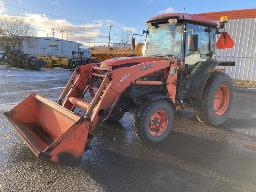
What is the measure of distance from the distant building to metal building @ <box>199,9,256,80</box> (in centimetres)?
3743

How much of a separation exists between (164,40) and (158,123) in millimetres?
1964

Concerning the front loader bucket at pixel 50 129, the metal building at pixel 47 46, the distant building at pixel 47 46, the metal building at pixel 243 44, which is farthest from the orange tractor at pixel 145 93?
the metal building at pixel 47 46

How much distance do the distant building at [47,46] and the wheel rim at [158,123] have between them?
160ft

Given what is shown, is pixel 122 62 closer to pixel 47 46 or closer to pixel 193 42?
pixel 193 42

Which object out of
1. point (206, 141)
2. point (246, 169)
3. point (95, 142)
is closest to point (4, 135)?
point (95, 142)

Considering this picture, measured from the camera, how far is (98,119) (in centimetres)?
482

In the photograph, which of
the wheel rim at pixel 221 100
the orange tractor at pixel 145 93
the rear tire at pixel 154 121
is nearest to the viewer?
the orange tractor at pixel 145 93

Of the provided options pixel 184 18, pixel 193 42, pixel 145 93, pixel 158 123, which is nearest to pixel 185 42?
pixel 193 42

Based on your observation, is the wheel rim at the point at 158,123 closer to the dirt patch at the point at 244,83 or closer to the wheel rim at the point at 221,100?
the wheel rim at the point at 221,100

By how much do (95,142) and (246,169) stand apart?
8.53ft

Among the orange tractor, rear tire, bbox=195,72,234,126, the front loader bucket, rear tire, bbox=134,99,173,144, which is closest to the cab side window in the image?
the orange tractor

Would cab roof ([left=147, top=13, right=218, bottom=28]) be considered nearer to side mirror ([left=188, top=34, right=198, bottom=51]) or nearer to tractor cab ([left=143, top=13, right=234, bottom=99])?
tractor cab ([left=143, top=13, right=234, bottom=99])

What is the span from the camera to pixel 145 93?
576 cm

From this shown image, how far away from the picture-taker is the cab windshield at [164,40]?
248 inches
